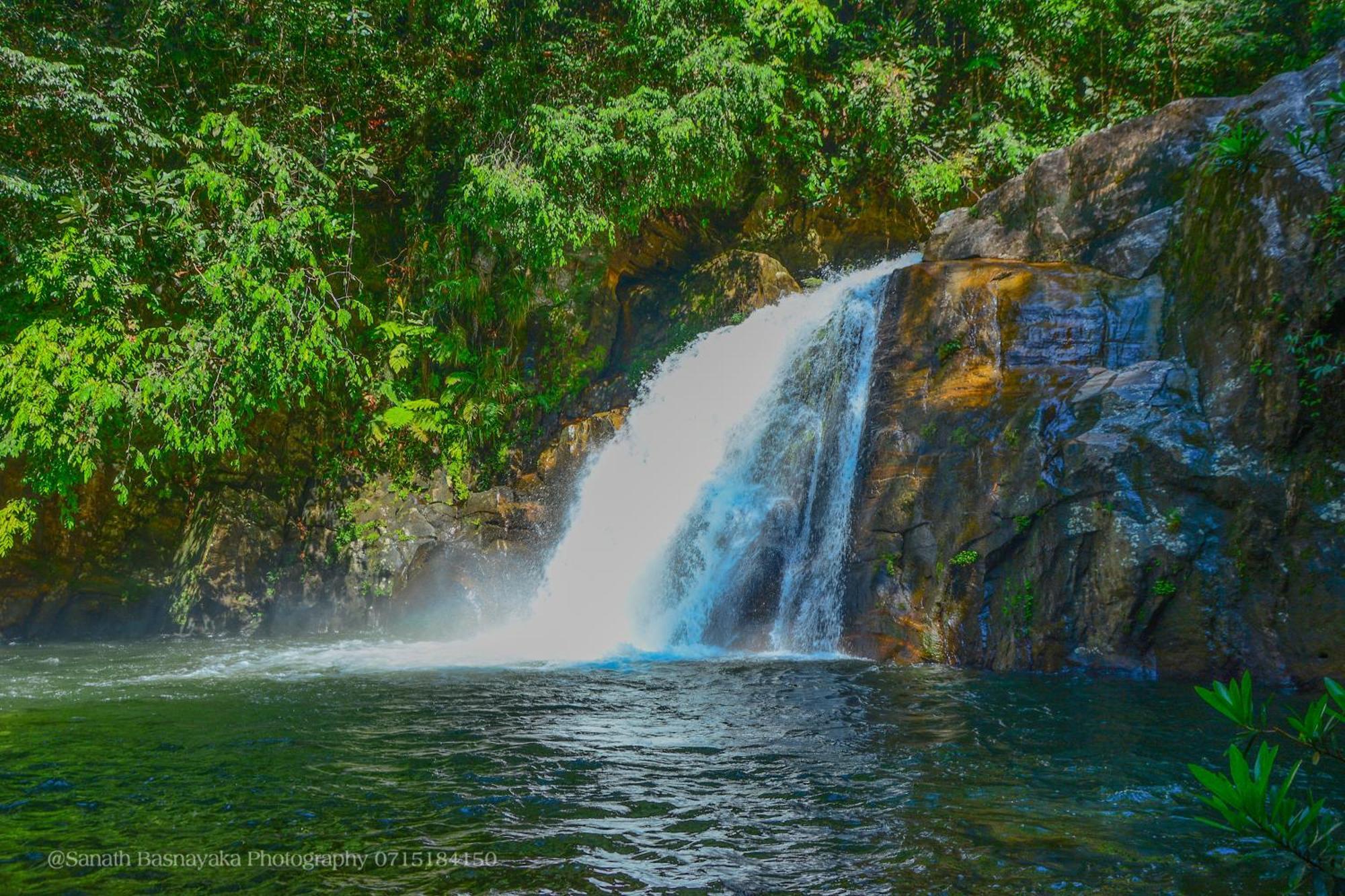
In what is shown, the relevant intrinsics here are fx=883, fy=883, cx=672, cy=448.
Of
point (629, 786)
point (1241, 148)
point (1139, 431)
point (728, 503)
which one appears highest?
point (1241, 148)

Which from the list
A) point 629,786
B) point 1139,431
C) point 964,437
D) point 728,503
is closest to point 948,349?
point 964,437

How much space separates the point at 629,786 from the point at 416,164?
13.2m

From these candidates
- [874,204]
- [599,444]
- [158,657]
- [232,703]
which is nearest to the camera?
[232,703]

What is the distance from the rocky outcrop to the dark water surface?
93 cm

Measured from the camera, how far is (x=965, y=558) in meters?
9.05

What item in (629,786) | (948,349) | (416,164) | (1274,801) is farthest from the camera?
(416,164)

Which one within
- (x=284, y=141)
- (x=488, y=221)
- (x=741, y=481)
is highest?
(x=284, y=141)

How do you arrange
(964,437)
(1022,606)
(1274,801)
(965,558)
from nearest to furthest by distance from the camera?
(1274,801) → (1022,606) → (965,558) → (964,437)

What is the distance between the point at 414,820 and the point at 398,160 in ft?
45.4

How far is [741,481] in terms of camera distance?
1219 cm

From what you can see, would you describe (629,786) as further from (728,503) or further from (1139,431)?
(728,503)

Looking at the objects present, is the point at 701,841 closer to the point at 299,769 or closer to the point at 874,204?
the point at 299,769

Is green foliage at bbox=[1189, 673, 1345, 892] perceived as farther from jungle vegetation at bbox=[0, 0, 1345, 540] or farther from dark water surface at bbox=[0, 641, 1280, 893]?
jungle vegetation at bbox=[0, 0, 1345, 540]

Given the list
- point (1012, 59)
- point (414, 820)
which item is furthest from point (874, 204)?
point (414, 820)
